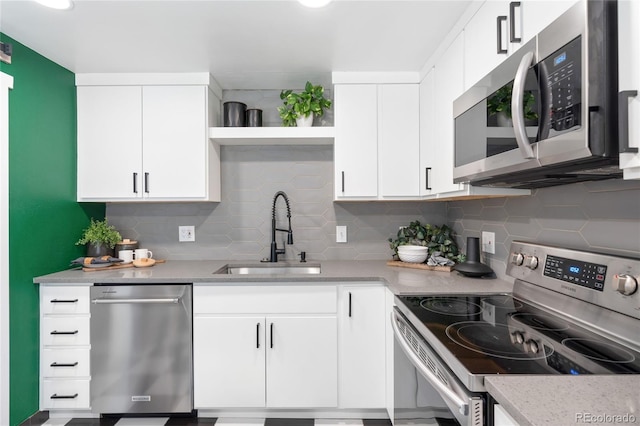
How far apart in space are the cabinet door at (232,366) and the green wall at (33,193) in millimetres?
893

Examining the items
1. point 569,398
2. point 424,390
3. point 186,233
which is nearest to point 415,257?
point 424,390

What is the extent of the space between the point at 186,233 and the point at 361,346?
149cm

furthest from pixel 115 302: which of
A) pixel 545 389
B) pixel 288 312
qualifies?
pixel 545 389

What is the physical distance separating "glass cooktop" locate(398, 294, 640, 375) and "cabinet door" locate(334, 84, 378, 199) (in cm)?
98

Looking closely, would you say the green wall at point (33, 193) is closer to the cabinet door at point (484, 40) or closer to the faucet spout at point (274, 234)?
the faucet spout at point (274, 234)

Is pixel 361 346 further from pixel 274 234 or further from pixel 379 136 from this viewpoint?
pixel 379 136

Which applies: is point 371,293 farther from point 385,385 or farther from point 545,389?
point 545,389

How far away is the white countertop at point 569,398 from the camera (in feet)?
2.03

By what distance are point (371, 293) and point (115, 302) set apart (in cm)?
142

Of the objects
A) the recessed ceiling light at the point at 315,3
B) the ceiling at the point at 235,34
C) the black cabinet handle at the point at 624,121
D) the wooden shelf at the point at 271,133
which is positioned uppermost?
the ceiling at the point at 235,34

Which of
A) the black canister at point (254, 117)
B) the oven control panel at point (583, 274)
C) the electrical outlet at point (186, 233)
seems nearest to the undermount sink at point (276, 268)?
the electrical outlet at point (186, 233)

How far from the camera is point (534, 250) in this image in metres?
1.45

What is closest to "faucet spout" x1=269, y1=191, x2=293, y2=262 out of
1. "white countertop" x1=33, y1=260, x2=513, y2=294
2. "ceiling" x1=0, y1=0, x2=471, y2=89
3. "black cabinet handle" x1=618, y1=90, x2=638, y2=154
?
"white countertop" x1=33, y1=260, x2=513, y2=294

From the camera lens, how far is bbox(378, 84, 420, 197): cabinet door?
2.19m
